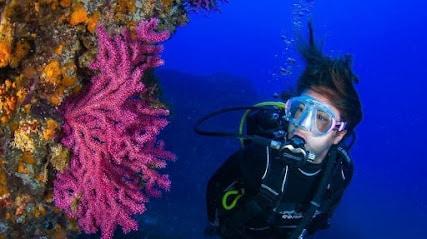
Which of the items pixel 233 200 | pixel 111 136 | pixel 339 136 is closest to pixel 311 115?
pixel 339 136

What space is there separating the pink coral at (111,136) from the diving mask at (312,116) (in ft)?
5.59

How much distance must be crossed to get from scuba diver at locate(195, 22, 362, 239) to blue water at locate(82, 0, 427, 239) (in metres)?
0.73

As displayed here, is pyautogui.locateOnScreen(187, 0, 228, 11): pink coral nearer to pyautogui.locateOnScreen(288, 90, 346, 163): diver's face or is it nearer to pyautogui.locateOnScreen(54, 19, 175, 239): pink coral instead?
pyautogui.locateOnScreen(54, 19, 175, 239): pink coral

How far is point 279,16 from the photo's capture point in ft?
455

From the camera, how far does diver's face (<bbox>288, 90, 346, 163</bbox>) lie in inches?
157

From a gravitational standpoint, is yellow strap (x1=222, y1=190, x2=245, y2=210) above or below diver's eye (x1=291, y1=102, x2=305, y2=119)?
below

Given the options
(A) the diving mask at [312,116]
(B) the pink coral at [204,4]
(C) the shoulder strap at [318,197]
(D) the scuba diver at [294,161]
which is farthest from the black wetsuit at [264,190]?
(B) the pink coral at [204,4]

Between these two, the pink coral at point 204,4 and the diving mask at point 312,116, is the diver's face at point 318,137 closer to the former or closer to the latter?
the diving mask at point 312,116

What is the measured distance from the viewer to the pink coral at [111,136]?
Answer: 8.38ft

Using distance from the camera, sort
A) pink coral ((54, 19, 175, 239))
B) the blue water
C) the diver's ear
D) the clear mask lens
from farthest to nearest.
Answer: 1. the blue water
2. the diver's ear
3. the clear mask lens
4. pink coral ((54, 19, 175, 239))

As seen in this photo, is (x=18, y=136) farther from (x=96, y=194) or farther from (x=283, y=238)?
(x=283, y=238)

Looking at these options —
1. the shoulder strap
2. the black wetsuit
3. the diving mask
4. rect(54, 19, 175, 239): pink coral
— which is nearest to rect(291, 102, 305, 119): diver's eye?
the diving mask

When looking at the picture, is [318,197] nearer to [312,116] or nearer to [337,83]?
[312,116]

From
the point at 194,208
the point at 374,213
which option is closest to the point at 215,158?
the point at 194,208
